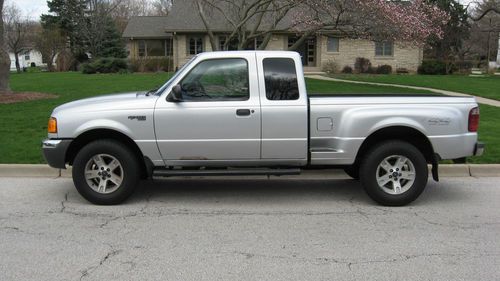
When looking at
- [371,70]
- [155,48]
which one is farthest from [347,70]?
[155,48]

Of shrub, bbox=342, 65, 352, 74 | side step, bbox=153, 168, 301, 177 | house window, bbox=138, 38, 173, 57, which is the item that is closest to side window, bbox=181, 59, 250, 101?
side step, bbox=153, 168, 301, 177

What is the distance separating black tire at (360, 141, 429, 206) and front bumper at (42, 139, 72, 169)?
3.60 meters

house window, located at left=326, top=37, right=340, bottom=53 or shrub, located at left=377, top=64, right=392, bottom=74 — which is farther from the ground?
house window, located at left=326, top=37, right=340, bottom=53

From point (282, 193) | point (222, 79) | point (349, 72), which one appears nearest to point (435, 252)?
point (282, 193)

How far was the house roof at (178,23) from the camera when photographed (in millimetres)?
35344

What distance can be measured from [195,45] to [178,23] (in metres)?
1.97

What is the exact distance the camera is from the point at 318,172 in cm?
809

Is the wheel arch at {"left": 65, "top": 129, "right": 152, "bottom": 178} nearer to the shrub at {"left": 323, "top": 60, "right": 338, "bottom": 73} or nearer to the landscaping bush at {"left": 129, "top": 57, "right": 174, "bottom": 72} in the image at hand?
the shrub at {"left": 323, "top": 60, "right": 338, "bottom": 73}

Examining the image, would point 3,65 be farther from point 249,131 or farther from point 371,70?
point 371,70

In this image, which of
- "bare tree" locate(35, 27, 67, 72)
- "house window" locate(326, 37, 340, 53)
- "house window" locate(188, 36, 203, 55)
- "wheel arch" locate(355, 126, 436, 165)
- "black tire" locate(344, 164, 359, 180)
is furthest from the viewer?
"bare tree" locate(35, 27, 67, 72)

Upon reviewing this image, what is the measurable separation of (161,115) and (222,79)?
86cm

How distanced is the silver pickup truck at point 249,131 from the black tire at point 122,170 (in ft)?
0.04

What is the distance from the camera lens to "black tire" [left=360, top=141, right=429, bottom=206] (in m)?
6.42

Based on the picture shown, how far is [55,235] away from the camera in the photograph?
5395 millimetres
